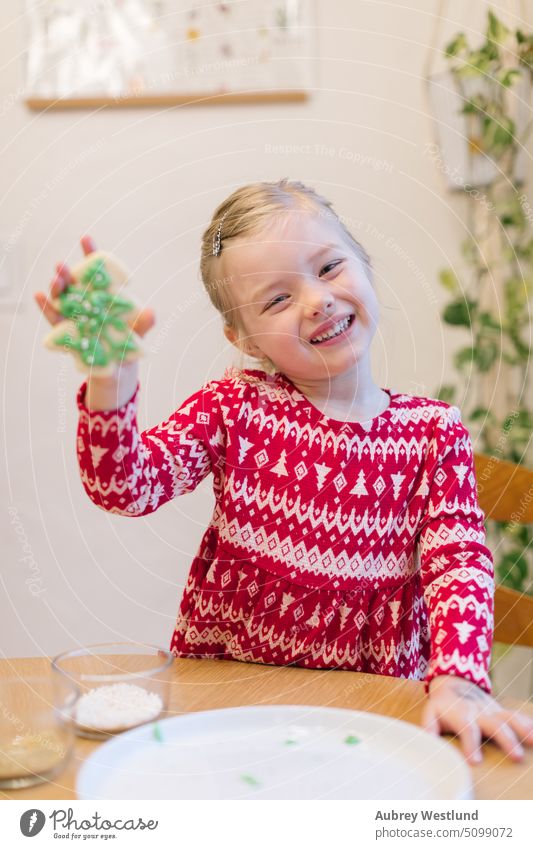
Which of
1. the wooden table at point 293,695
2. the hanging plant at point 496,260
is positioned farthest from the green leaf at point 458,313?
the wooden table at point 293,695

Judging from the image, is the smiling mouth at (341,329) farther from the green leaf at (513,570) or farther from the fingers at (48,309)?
the green leaf at (513,570)

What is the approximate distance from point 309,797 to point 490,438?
67cm

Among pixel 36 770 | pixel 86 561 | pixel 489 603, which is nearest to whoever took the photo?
pixel 36 770

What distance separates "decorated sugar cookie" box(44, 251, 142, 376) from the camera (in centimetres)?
46

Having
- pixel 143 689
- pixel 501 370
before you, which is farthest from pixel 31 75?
pixel 501 370

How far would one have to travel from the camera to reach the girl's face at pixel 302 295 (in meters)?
0.66

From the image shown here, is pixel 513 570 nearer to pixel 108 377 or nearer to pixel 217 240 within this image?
pixel 217 240

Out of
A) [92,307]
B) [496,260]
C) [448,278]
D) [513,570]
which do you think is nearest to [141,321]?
[92,307]

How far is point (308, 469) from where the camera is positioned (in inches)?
28.7

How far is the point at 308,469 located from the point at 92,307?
0.31 m

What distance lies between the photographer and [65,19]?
2.32 feet

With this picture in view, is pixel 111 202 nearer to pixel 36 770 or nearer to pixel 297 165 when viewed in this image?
pixel 297 165

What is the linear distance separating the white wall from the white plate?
24 centimetres
